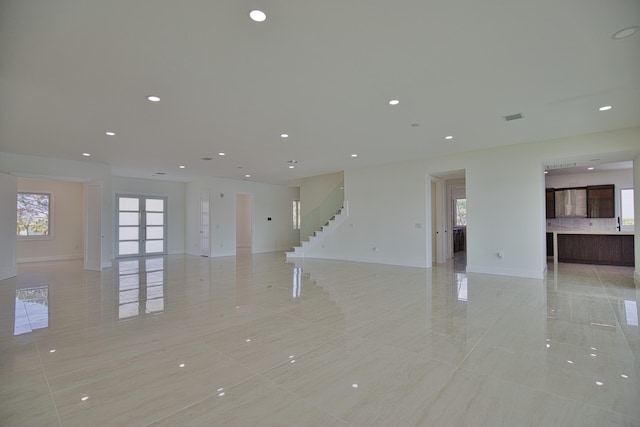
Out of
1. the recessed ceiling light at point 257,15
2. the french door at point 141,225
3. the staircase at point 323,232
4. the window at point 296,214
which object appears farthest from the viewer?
Answer: the window at point 296,214

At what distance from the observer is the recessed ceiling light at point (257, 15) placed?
2477 mm

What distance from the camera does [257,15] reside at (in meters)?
2.51

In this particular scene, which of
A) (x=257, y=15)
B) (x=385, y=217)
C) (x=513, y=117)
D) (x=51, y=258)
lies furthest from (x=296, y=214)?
(x=257, y=15)

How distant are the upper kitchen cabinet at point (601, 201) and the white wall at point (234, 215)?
35.1 feet

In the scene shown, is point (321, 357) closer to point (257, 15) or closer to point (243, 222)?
point (257, 15)

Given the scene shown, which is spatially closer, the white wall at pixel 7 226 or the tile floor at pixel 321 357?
the tile floor at pixel 321 357

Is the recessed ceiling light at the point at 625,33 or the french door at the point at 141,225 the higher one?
the recessed ceiling light at the point at 625,33

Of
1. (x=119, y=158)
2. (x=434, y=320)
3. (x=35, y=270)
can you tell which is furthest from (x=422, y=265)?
(x=35, y=270)

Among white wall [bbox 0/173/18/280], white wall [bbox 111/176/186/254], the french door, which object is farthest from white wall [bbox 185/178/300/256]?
white wall [bbox 0/173/18/280]

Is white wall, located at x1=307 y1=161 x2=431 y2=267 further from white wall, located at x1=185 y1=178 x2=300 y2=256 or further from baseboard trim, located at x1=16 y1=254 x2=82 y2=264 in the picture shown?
baseboard trim, located at x1=16 y1=254 x2=82 y2=264

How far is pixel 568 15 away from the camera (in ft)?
8.41

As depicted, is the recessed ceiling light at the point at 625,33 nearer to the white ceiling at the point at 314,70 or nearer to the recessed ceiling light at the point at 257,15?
the white ceiling at the point at 314,70

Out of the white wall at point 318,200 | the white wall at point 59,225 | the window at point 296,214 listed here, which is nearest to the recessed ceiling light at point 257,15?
the white wall at point 318,200

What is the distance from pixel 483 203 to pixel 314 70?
568 centimetres
